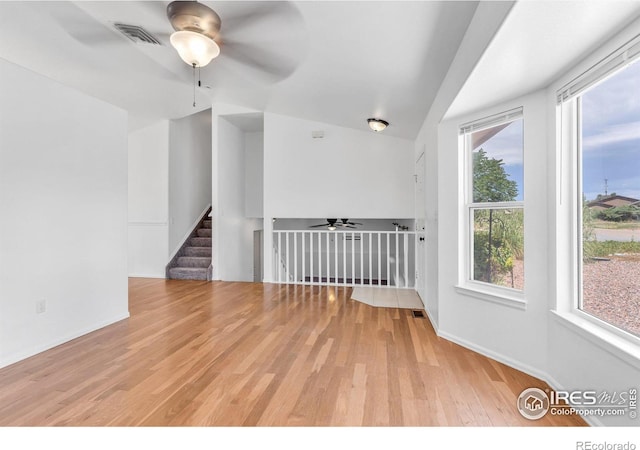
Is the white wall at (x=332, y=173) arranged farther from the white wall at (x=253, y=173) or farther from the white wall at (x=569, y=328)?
the white wall at (x=569, y=328)

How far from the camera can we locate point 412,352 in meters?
2.73

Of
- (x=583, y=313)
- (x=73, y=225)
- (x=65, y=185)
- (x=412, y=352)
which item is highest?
(x=65, y=185)

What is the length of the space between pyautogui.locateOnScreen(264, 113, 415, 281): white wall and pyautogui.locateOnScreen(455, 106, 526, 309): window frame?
7.74ft

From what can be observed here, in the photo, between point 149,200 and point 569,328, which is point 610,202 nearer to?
point 569,328

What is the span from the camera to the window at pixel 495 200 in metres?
2.52

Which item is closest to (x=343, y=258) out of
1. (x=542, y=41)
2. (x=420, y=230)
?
(x=420, y=230)

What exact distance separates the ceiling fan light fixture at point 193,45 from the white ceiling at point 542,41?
7.05 ft

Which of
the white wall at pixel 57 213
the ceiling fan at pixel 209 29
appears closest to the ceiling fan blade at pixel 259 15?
the ceiling fan at pixel 209 29

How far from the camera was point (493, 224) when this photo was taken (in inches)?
108

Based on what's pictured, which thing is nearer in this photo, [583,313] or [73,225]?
[583,313]

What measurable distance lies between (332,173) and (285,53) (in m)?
2.55

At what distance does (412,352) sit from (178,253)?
528 centimetres
